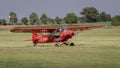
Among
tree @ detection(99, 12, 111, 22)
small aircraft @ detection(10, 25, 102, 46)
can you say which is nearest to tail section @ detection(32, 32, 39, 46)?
small aircraft @ detection(10, 25, 102, 46)

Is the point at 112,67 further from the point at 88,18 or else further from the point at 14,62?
the point at 88,18

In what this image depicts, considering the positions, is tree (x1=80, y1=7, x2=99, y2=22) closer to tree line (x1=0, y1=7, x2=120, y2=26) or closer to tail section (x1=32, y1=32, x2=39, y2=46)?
tree line (x1=0, y1=7, x2=120, y2=26)

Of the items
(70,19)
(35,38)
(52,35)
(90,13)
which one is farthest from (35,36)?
(90,13)

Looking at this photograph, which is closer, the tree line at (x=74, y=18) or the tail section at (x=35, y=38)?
the tail section at (x=35, y=38)

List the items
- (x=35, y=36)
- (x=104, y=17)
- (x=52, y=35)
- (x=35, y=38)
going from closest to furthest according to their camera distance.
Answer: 1. (x=52, y=35)
2. (x=35, y=38)
3. (x=35, y=36)
4. (x=104, y=17)

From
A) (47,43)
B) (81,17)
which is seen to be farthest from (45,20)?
(47,43)

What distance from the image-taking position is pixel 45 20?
174 m

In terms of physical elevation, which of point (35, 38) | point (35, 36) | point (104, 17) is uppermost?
point (35, 36)

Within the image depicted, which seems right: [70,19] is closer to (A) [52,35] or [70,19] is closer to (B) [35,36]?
(B) [35,36]

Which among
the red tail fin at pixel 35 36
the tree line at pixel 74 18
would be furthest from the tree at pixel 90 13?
the red tail fin at pixel 35 36

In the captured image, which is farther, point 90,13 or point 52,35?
point 90,13

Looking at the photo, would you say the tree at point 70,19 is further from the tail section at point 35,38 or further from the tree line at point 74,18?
the tail section at point 35,38

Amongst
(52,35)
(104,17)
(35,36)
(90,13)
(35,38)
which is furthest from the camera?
(90,13)

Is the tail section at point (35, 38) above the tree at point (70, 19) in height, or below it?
above
